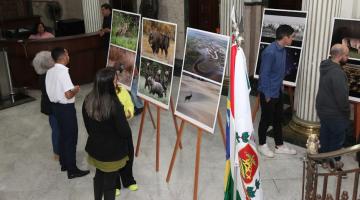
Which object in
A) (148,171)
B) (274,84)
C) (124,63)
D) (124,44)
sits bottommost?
(148,171)

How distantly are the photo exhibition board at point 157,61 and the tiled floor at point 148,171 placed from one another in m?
0.92

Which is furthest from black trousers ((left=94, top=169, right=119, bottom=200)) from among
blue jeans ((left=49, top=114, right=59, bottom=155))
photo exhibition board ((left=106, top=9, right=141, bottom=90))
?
photo exhibition board ((left=106, top=9, right=141, bottom=90))

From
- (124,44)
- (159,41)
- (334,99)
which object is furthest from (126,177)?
(334,99)

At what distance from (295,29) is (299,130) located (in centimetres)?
141

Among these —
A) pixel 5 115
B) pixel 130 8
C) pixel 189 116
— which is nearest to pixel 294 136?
pixel 189 116

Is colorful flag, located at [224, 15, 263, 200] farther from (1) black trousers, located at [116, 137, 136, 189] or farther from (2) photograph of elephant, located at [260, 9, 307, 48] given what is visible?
(2) photograph of elephant, located at [260, 9, 307, 48]

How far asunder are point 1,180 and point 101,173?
77.9 inches

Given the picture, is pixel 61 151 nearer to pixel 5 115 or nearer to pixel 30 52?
pixel 5 115

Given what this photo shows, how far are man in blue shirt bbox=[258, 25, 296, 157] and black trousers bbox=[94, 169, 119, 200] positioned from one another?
220cm

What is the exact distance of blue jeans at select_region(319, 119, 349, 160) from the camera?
15.7ft

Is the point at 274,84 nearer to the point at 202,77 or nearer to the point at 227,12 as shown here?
the point at 202,77

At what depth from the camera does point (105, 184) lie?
13.4ft

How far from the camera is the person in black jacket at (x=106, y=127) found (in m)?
3.71

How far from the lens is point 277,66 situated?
16.8 ft
